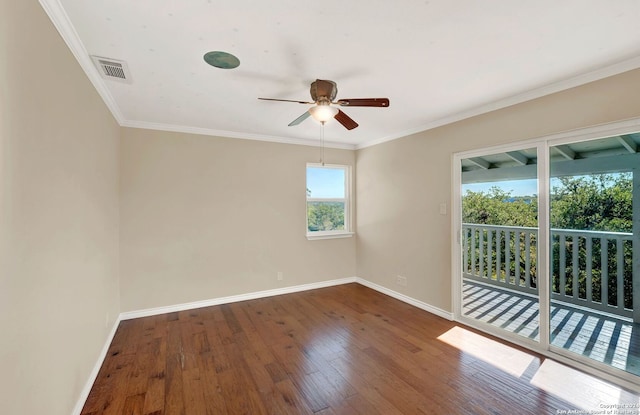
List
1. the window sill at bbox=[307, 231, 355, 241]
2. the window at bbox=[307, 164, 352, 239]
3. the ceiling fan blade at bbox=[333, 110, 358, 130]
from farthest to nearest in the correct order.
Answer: the window at bbox=[307, 164, 352, 239], the window sill at bbox=[307, 231, 355, 241], the ceiling fan blade at bbox=[333, 110, 358, 130]

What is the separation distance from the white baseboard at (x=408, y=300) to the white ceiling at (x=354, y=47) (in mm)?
2455

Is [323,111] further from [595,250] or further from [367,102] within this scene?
[595,250]

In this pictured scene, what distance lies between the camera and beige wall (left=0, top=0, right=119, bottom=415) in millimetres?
1148

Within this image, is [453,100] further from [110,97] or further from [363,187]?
[110,97]

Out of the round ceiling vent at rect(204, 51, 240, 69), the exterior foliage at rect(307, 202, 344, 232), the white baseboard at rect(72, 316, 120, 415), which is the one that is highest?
the round ceiling vent at rect(204, 51, 240, 69)

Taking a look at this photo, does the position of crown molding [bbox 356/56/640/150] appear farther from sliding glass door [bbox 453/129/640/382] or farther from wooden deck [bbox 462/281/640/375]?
wooden deck [bbox 462/281/640/375]

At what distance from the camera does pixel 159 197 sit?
363 centimetres

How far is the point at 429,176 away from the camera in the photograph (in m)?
3.68

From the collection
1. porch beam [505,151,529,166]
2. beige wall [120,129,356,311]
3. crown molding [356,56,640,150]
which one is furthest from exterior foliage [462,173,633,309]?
beige wall [120,129,356,311]

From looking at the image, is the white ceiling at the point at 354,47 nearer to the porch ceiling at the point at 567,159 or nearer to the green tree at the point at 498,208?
the porch ceiling at the point at 567,159

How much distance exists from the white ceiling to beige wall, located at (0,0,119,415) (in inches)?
14.3

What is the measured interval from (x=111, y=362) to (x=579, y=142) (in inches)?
180

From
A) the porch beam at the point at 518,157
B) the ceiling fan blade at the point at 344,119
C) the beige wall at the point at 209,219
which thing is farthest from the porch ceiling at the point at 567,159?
the beige wall at the point at 209,219

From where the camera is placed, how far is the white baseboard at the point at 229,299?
3539 millimetres
